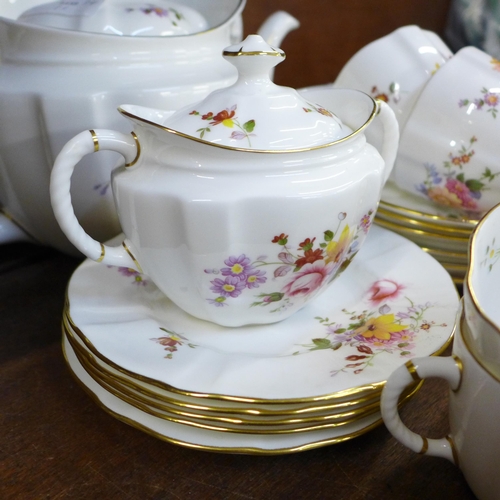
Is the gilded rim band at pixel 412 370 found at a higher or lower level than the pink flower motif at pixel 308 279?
higher

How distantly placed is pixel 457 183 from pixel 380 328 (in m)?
0.22

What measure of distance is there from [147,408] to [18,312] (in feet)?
0.83

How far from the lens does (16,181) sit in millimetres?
579

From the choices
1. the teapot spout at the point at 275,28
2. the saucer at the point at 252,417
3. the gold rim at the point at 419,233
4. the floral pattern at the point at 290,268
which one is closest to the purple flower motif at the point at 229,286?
the floral pattern at the point at 290,268

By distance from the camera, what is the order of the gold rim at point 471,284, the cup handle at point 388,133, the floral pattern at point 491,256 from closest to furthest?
the gold rim at point 471,284 → the floral pattern at point 491,256 → the cup handle at point 388,133

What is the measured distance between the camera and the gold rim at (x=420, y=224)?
0.57 meters

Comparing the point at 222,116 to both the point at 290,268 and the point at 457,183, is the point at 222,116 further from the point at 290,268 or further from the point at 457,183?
the point at 457,183

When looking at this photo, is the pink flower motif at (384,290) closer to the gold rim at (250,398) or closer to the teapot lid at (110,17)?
the gold rim at (250,398)

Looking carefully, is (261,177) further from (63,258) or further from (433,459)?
(63,258)

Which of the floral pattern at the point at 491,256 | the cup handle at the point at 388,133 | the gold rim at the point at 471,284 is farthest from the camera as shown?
the cup handle at the point at 388,133

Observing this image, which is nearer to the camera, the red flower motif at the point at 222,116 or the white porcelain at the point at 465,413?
the white porcelain at the point at 465,413

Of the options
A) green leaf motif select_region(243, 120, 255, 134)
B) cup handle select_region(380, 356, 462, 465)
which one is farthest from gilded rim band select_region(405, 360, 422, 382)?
green leaf motif select_region(243, 120, 255, 134)

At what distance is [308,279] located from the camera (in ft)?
1.48

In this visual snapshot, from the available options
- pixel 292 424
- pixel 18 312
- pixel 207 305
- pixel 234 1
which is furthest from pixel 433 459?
pixel 234 1
